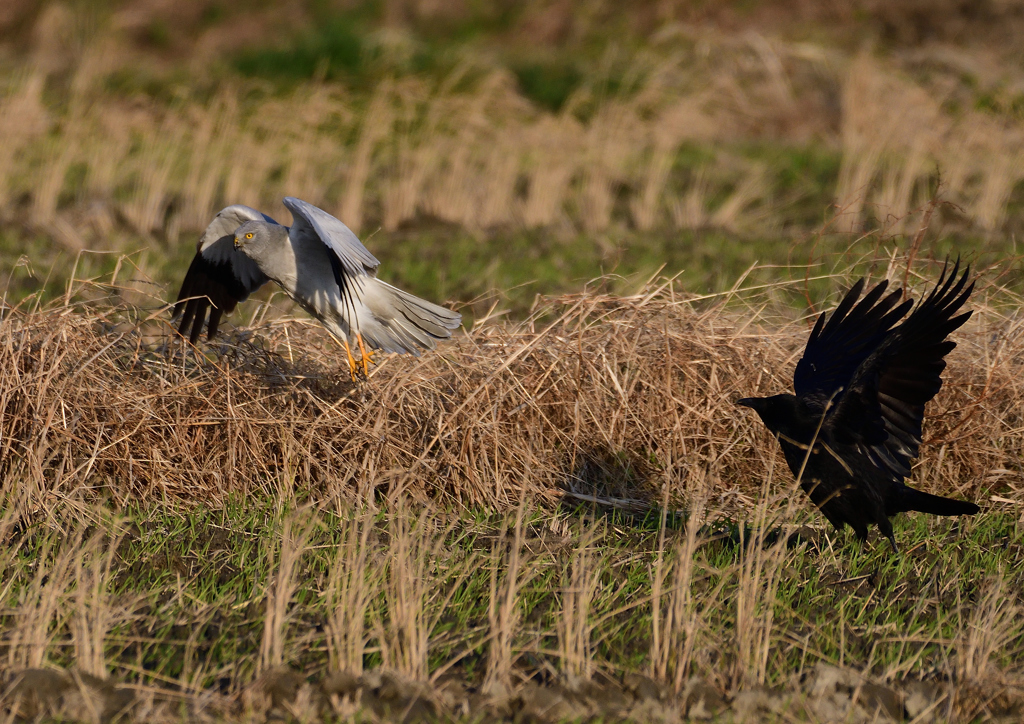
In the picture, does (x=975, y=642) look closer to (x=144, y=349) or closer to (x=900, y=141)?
(x=144, y=349)

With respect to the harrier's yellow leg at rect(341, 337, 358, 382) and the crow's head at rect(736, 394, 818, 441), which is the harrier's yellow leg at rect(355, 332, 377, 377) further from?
the crow's head at rect(736, 394, 818, 441)

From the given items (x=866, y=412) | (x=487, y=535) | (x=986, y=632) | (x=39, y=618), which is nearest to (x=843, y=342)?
(x=866, y=412)

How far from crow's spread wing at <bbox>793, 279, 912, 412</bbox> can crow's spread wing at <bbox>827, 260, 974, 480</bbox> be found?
189 mm

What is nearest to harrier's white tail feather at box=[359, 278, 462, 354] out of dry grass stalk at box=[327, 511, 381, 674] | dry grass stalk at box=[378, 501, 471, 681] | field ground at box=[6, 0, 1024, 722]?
field ground at box=[6, 0, 1024, 722]

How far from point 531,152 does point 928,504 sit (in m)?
9.27

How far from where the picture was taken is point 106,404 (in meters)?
4.99

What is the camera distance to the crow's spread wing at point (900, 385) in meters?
3.99

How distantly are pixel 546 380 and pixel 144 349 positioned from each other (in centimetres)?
199

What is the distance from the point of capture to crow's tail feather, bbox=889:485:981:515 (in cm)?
421

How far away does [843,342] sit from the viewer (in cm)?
461

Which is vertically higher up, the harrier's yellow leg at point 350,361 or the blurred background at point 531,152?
the blurred background at point 531,152

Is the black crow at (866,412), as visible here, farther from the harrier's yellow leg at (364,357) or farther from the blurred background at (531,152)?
the blurred background at (531,152)

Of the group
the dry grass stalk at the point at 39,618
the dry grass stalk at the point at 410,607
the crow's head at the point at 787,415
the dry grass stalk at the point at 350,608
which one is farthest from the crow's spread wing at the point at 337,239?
the crow's head at the point at 787,415

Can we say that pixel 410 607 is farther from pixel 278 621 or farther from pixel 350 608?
pixel 278 621
